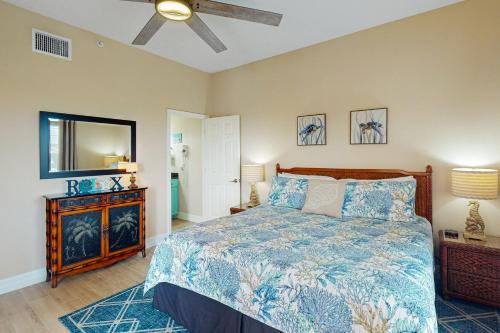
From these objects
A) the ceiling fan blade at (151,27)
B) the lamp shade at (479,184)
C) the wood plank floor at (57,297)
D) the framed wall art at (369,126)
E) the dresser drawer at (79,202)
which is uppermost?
the ceiling fan blade at (151,27)

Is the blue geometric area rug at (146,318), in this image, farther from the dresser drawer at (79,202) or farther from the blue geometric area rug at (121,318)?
the dresser drawer at (79,202)

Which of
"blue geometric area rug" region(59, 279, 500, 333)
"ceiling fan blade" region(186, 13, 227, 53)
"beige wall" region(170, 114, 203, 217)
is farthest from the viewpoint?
"beige wall" region(170, 114, 203, 217)

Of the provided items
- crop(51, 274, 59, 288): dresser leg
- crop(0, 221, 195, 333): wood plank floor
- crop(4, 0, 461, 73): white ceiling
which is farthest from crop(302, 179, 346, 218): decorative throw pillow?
crop(51, 274, 59, 288): dresser leg

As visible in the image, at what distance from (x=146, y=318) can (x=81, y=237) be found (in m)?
1.35

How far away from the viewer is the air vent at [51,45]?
297 centimetres

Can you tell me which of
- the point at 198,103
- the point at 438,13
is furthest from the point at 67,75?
the point at 438,13

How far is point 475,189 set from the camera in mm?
2447

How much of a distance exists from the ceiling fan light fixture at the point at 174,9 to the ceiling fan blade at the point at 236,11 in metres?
0.07

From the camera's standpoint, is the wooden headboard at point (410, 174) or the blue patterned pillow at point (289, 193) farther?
the blue patterned pillow at point (289, 193)

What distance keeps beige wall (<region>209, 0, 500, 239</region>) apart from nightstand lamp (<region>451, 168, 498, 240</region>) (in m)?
0.23

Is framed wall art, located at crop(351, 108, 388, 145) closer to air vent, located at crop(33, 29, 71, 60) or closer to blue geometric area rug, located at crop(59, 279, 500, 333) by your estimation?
blue geometric area rug, located at crop(59, 279, 500, 333)

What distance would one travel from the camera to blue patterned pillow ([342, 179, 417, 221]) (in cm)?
267

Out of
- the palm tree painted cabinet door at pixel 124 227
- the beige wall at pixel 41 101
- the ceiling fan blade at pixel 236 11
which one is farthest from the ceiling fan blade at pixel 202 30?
the palm tree painted cabinet door at pixel 124 227

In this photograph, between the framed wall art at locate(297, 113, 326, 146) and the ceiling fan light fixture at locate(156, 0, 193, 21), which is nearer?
the ceiling fan light fixture at locate(156, 0, 193, 21)
